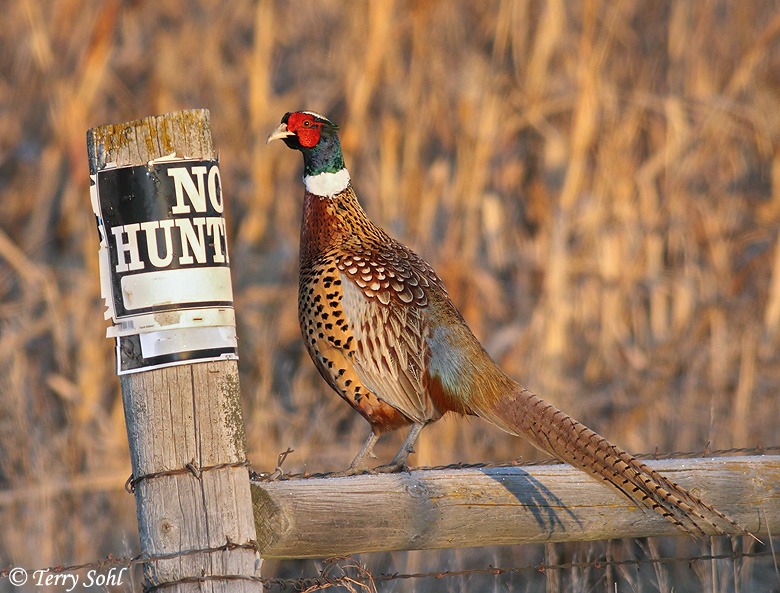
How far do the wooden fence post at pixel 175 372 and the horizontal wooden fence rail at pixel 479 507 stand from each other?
6.7 inches

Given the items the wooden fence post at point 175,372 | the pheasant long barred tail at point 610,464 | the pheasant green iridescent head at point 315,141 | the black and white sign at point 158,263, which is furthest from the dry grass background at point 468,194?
the black and white sign at point 158,263

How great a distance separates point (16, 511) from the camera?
4816 mm

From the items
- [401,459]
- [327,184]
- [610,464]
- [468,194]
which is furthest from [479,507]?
[468,194]

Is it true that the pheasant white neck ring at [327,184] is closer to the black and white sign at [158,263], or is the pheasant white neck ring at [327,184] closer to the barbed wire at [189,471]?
the black and white sign at [158,263]

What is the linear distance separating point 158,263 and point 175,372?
0.69 ft

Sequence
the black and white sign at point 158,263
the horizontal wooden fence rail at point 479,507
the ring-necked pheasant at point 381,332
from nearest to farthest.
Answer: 1. the black and white sign at point 158,263
2. the horizontal wooden fence rail at point 479,507
3. the ring-necked pheasant at point 381,332

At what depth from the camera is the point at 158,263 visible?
1.79 metres

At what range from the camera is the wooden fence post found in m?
1.80

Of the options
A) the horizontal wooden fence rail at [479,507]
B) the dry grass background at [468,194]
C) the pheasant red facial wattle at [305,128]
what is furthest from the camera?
the dry grass background at [468,194]

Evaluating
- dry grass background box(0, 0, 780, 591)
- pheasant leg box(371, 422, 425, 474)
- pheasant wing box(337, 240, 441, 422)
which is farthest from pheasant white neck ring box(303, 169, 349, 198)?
dry grass background box(0, 0, 780, 591)

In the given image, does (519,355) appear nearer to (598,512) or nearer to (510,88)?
(510,88)

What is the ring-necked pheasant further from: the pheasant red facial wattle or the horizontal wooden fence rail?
the horizontal wooden fence rail

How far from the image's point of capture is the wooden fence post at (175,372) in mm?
1796

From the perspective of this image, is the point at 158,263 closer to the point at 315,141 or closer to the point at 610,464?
the point at 610,464
